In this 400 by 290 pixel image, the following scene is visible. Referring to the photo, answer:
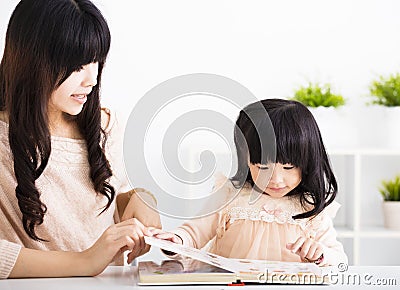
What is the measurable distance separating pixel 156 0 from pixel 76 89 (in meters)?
1.47

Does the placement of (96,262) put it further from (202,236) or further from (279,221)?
(279,221)

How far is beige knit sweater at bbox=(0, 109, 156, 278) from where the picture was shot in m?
1.58

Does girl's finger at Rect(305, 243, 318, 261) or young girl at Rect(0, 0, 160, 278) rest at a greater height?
young girl at Rect(0, 0, 160, 278)

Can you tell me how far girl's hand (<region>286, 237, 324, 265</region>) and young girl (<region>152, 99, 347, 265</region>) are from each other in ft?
0.22

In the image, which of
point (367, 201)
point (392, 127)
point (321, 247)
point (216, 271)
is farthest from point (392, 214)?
point (216, 271)

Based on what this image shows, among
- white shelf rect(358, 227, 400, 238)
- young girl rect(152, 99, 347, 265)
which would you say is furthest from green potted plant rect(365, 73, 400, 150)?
young girl rect(152, 99, 347, 265)

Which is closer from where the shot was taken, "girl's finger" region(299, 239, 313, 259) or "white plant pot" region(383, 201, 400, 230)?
"girl's finger" region(299, 239, 313, 259)

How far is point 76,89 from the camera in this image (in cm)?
146

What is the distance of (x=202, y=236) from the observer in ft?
5.06

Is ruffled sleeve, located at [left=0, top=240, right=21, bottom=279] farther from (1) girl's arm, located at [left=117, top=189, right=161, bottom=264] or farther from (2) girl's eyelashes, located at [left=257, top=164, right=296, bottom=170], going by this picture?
(2) girl's eyelashes, located at [left=257, top=164, right=296, bottom=170]

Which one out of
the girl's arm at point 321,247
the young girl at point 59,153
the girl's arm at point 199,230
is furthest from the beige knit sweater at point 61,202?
the girl's arm at point 321,247

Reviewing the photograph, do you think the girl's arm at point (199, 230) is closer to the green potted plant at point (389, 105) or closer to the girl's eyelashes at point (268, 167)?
the girl's eyelashes at point (268, 167)

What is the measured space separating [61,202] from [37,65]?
362 mm

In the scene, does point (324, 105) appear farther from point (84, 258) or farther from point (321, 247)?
point (84, 258)
